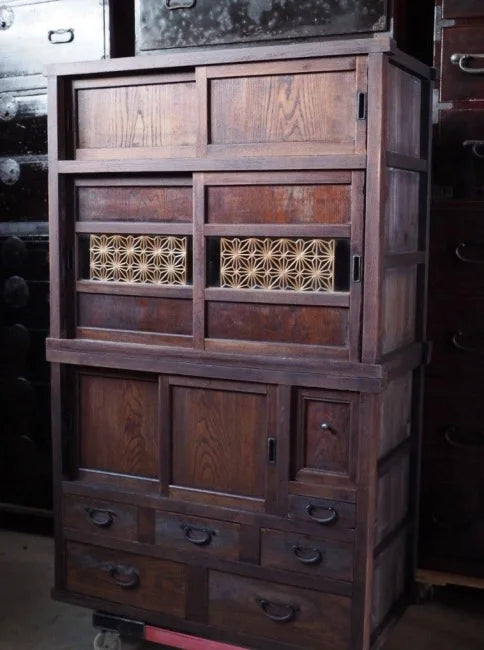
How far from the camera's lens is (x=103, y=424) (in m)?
2.92

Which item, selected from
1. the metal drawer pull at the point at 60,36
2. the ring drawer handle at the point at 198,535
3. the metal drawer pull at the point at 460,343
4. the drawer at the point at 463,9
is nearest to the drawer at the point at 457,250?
the metal drawer pull at the point at 460,343

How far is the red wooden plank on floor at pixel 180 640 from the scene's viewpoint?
2.76 m

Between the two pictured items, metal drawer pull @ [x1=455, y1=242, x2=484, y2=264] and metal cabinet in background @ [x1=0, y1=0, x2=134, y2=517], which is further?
metal cabinet in background @ [x1=0, y1=0, x2=134, y2=517]

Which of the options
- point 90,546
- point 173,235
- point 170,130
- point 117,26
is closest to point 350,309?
point 173,235

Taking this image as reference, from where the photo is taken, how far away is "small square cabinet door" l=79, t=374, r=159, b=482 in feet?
9.36

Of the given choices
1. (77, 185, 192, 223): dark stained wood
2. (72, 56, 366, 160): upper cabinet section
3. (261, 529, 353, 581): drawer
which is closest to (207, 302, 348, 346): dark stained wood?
(77, 185, 192, 223): dark stained wood

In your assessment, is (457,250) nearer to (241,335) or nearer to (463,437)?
(463,437)

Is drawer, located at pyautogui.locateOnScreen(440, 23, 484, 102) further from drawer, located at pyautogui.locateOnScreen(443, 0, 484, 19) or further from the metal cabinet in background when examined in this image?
the metal cabinet in background

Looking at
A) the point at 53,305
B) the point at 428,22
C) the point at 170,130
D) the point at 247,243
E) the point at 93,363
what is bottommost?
the point at 93,363

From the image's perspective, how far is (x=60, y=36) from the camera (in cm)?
354

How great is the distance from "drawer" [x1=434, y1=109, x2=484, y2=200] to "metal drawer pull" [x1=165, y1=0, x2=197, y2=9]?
0.93 meters

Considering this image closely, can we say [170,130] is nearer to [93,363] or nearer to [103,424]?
[93,363]

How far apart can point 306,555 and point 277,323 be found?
0.67 metres

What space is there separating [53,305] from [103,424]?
1.34 ft
